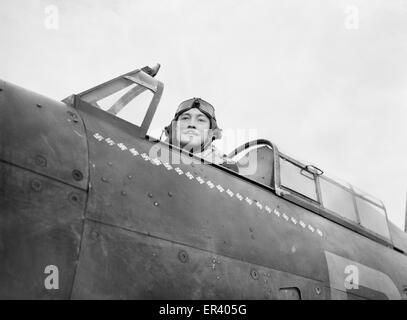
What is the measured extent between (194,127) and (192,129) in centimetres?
12

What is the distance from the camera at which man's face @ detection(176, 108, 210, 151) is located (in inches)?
239

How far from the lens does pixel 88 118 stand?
3.24m

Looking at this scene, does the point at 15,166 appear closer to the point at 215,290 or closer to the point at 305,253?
the point at 215,290

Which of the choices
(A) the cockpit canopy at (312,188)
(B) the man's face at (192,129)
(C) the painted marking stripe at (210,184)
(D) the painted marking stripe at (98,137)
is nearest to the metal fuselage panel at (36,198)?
(D) the painted marking stripe at (98,137)

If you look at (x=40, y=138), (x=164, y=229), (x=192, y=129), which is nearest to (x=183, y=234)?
(x=164, y=229)

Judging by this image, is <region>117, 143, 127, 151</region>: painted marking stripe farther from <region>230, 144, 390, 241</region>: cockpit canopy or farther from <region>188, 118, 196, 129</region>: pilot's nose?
<region>188, 118, 196, 129</region>: pilot's nose

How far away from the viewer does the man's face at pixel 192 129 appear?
6.07 m

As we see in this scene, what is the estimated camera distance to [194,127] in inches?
252

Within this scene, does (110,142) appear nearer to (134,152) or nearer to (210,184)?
(134,152)

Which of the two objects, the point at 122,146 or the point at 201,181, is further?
the point at 201,181

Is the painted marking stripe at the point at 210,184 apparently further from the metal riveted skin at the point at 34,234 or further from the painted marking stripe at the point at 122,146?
the metal riveted skin at the point at 34,234

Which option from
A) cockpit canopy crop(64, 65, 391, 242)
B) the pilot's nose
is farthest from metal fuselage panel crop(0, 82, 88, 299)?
the pilot's nose
